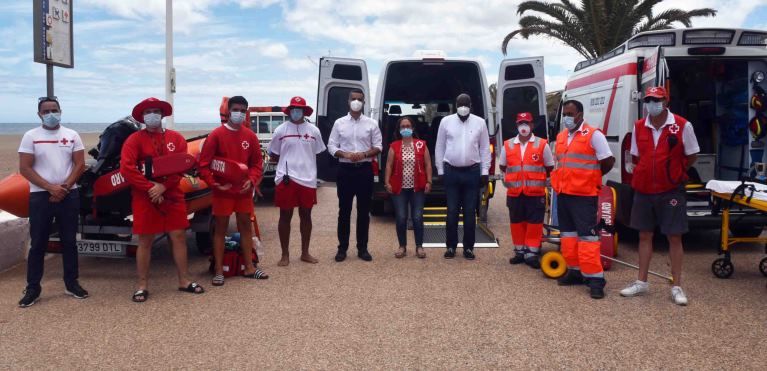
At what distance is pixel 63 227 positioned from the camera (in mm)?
5629

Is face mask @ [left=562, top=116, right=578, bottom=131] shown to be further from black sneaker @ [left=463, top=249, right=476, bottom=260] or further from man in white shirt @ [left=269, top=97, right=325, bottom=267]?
man in white shirt @ [left=269, top=97, right=325, bottom=267]

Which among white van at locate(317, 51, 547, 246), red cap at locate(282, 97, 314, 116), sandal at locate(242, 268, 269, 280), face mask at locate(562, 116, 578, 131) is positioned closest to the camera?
face mask at locate(562, 116, 578, 131)

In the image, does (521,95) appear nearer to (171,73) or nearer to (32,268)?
(32,268)

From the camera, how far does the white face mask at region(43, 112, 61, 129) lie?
548 centimetres

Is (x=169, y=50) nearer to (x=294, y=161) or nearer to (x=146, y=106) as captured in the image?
(x=294, y=161)

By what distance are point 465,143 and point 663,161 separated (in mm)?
2316

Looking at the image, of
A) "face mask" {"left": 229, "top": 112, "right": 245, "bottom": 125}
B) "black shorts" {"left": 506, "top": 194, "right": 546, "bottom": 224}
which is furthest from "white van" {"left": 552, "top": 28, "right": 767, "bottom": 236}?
"face mask" {"left": 229, "top": 112, "right": 245, "bottom": 125}

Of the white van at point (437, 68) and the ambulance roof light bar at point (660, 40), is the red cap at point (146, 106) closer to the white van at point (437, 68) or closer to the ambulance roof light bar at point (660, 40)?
the white van at point (437, 68)

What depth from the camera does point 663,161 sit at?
17.8ft

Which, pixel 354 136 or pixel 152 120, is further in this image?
pixel 354 136

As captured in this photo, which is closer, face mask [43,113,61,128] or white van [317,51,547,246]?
face mask [43,113,61,128]

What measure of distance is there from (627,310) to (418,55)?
513cm

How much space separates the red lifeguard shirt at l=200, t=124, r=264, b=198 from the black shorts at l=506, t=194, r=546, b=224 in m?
2.79

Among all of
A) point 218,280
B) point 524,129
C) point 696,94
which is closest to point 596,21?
point 696,94
